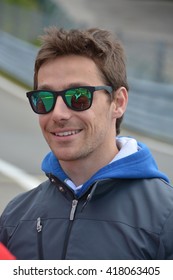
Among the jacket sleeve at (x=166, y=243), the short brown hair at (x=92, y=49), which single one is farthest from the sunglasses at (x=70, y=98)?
the jacket sleeve at (x=166, y=243)

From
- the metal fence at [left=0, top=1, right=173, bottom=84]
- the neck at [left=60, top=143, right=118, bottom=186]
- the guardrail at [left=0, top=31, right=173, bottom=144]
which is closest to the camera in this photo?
the neck at [left=60, top=143, right=118, bottom=186]

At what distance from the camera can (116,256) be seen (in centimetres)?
281

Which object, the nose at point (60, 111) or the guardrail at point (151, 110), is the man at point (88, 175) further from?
the guardrail at point (151, 110)

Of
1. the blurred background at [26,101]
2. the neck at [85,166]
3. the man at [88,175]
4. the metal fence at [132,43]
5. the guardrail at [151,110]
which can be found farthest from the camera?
the metal fence at [132,43]

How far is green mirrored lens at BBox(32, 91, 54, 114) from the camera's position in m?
3.00

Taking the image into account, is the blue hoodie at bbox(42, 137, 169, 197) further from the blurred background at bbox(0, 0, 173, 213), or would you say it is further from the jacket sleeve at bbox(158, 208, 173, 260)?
the blurred background at bbox(0, 0, 173, 213)

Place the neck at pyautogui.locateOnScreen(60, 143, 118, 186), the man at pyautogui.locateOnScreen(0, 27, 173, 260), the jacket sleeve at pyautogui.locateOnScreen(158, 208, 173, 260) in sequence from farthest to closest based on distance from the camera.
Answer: the neck at pyautogui.locateOnScreen(60, 143, 118, 186) → the man at pyautogui.locateOnScreen(0, 27, 173, 260) → the jacket sleeve at pyautogui.locateOnScreen(158, 208, 173, 260)

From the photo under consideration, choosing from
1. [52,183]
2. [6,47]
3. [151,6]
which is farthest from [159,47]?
[151,6]

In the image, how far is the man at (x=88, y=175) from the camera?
2869 mm

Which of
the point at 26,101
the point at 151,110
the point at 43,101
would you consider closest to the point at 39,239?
the point at 43,101

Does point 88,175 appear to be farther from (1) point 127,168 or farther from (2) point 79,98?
(2) point 79,98

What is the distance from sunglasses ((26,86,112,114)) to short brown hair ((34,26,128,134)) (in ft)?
0.34

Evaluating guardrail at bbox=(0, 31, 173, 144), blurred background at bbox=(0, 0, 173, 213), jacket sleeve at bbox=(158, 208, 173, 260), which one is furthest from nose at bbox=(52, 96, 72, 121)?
guardrail at bbox=(0, 31, 173, 144)

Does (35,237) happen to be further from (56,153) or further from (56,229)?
(56,153)
